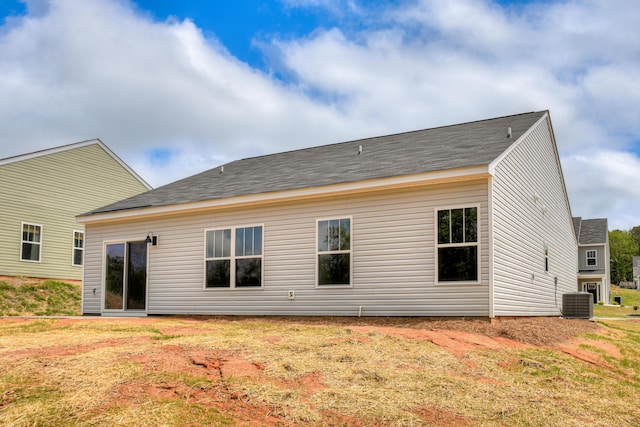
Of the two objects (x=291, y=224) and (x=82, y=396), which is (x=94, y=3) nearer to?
(x=291, y=224)

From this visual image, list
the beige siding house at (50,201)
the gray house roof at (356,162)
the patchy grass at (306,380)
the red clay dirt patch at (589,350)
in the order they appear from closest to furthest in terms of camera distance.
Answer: the patchy grass at (306,380) < the red clay dirt patch at (589,350) < the gray house roof at (356,162) < the beige siding house at (50,201)

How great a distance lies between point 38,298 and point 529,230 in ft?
55.9

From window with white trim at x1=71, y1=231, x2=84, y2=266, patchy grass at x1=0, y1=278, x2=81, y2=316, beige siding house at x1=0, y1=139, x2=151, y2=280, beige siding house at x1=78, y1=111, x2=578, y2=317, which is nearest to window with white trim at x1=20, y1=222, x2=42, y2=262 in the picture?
beige siding house at x1=0, y1=139, x2=151, y2=280

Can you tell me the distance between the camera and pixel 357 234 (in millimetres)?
12281

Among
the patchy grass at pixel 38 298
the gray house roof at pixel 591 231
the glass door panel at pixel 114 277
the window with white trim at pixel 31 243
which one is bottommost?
the patchy grass at pixel 38 298

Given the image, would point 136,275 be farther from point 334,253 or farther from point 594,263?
point 594,263

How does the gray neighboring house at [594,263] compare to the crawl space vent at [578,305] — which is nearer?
the crawl space vent at [578,305]

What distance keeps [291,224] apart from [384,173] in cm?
252

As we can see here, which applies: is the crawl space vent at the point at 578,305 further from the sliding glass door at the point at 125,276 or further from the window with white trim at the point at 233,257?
the sliding glass door at the point at 125,276

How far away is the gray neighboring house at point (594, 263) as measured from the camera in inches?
1636

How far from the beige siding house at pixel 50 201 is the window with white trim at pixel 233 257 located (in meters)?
8.99

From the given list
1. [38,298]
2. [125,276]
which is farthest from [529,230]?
[38,298]

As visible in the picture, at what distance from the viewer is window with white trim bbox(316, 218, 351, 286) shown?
12406 mm

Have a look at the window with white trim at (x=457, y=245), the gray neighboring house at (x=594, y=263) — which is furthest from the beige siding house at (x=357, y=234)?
the gray neighboring house at (x=594, y=263)
